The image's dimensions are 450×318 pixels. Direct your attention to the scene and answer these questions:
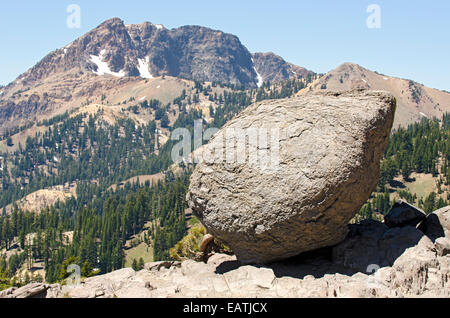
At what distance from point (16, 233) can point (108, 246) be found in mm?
51653

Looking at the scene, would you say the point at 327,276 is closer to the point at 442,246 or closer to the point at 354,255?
the point at 354,255

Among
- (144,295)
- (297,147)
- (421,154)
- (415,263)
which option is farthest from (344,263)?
(421,154)

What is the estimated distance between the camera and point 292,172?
55.0ft

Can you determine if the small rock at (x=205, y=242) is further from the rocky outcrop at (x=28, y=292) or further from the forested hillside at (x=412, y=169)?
the forested hillside at (x=412, y=169)

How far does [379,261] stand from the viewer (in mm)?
18141

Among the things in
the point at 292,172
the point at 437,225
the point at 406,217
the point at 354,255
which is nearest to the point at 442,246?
the point at 437,225

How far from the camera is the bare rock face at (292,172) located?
16.7 m

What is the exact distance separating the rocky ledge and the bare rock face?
1.29 m

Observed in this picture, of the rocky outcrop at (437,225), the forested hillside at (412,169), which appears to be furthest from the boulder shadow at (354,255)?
the forested hillside at (412,169)

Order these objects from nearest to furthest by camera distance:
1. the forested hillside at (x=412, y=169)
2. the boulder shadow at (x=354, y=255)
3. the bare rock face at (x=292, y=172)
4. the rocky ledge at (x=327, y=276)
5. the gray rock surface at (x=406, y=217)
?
the rocky ledge at (x=327, y=276), the bare rock face at (x=292, y=172), the boulder shadow at (x=354, y=255), the gray rock surface at (x=406, y=217), the forested hillside at (x=412, y=169)

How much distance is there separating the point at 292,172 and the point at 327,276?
500 centimetres

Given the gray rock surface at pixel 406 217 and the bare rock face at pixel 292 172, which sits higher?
the bare rock face at pixel 292 172

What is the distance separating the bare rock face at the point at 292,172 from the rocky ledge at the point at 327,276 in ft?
4.25
